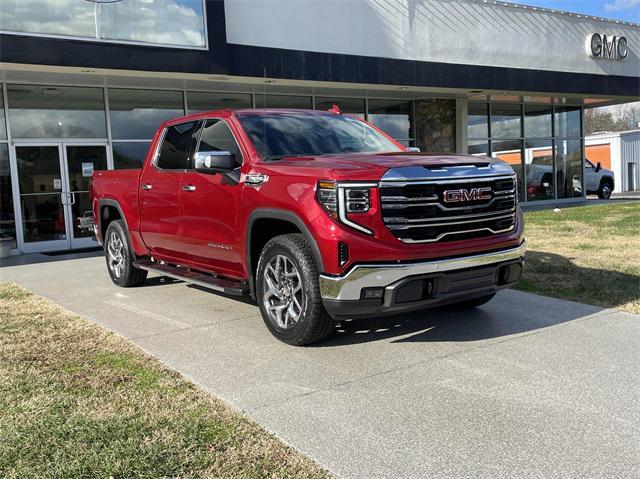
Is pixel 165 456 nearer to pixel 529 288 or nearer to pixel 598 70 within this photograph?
pixel 529 288

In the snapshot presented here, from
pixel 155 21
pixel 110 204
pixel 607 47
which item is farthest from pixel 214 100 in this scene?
pixel 607 47

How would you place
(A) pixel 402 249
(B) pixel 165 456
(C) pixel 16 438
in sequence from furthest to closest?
(A) pixel 402 249
(C) pixel 16 438
(B) pixel 165 456

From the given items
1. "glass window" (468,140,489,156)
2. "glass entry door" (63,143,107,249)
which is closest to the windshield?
"glass entry door" (63,143,107,249)

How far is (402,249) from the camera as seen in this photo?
14.5 ft

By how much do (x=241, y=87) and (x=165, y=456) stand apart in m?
12.6

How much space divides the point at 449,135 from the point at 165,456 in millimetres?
17183

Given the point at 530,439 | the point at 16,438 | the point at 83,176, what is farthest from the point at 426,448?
the point at 83,176

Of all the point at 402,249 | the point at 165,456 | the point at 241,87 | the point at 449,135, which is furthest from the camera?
the point at 449,135

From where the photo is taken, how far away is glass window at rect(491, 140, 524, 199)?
20438mm

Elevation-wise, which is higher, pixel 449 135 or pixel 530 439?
pixel 449 135

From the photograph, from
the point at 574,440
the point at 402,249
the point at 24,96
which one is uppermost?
the point at 24,96

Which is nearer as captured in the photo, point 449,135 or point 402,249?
point 402,249

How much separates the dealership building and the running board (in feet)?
16.9

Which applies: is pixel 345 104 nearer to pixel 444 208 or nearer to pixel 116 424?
pixel 444 208
